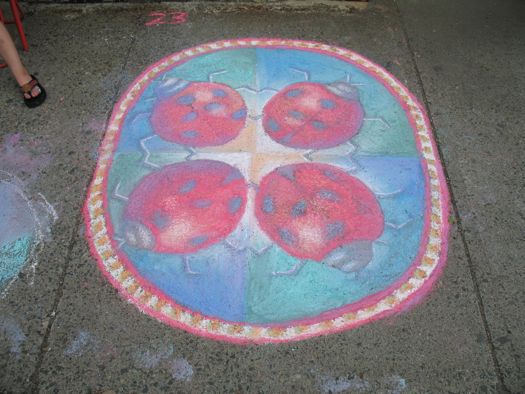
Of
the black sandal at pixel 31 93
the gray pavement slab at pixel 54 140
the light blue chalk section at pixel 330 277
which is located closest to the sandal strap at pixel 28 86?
the black sandal at pixel 31 93

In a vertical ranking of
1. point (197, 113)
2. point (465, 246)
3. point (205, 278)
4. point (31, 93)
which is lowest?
point (465, 246)

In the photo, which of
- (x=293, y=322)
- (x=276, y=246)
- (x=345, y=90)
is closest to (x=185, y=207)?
(x=276, y=246)

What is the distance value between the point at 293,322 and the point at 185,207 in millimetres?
879

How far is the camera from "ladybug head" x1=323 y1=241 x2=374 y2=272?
221 cm

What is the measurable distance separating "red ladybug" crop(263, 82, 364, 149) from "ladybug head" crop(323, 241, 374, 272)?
731 millimetres

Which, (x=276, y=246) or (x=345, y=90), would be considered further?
(x=345, y=90)

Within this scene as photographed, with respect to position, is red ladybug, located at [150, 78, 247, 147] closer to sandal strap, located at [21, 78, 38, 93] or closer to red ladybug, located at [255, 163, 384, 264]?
red ladybug, located at [255, 163, 384, 264]

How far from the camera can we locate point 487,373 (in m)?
1.89

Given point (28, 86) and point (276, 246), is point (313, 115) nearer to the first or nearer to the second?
point (276, 246)

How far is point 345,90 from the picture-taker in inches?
119

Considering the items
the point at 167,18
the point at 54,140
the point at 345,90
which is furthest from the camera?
the point at 167,18

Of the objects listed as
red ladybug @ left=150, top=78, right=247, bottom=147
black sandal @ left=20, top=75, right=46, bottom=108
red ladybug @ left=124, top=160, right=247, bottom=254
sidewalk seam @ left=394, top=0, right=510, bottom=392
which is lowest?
sidewalk seam @ left=394, top=0, right=510, bottom=392

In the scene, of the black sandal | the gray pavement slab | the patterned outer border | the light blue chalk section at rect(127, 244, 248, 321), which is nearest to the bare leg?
the black sandal

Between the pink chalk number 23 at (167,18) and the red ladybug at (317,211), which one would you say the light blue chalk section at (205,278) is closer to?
the red ladybug at (317,211)
